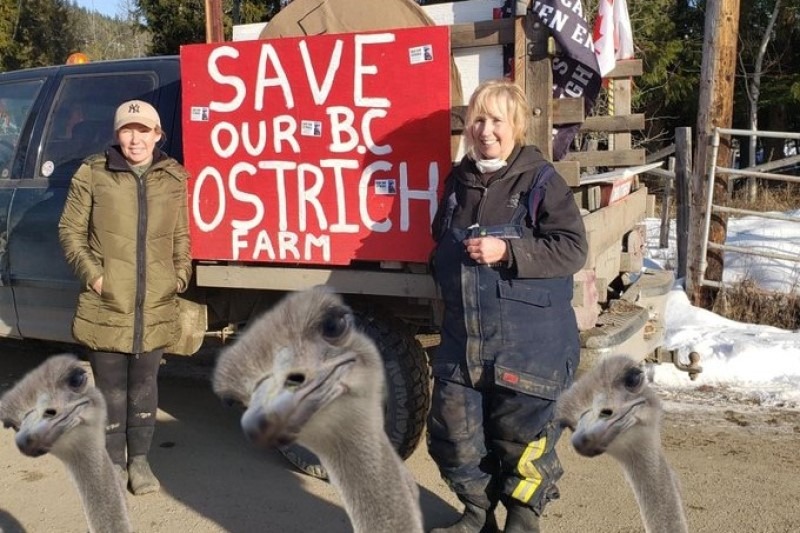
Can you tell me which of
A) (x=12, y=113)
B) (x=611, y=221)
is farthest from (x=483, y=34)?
(x=12, y=113)

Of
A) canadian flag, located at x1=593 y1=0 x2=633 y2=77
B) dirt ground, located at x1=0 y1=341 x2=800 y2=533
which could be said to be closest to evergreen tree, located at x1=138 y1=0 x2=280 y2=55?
canadian flag, located at x1=593 y1=0 x2=633 y2=77

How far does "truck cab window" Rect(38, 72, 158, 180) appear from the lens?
506cm

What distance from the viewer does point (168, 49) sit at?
1861 cm

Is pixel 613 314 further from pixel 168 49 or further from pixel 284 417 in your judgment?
pixel 168 49

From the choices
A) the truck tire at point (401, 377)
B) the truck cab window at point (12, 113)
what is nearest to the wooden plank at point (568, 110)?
the truck tire at point (401, 377)

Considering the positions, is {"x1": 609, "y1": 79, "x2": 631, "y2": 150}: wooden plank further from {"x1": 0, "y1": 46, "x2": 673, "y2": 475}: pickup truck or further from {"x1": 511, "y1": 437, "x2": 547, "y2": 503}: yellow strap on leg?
{"x1": 511, "y1": 437, "x2": 547, "y2": 503}: yellow strap on leg

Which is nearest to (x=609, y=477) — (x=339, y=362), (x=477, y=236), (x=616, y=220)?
(x=616, y=220)

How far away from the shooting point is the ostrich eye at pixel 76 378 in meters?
2.21

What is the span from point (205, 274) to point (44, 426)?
2162mm

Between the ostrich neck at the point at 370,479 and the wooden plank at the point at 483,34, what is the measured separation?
2140 mm

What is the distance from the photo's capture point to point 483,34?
12.4 feet

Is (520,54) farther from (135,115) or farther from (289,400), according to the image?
(289,400)

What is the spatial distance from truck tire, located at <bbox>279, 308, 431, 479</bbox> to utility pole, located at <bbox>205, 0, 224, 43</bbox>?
6.55ft

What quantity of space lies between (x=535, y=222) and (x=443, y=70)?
862mm
